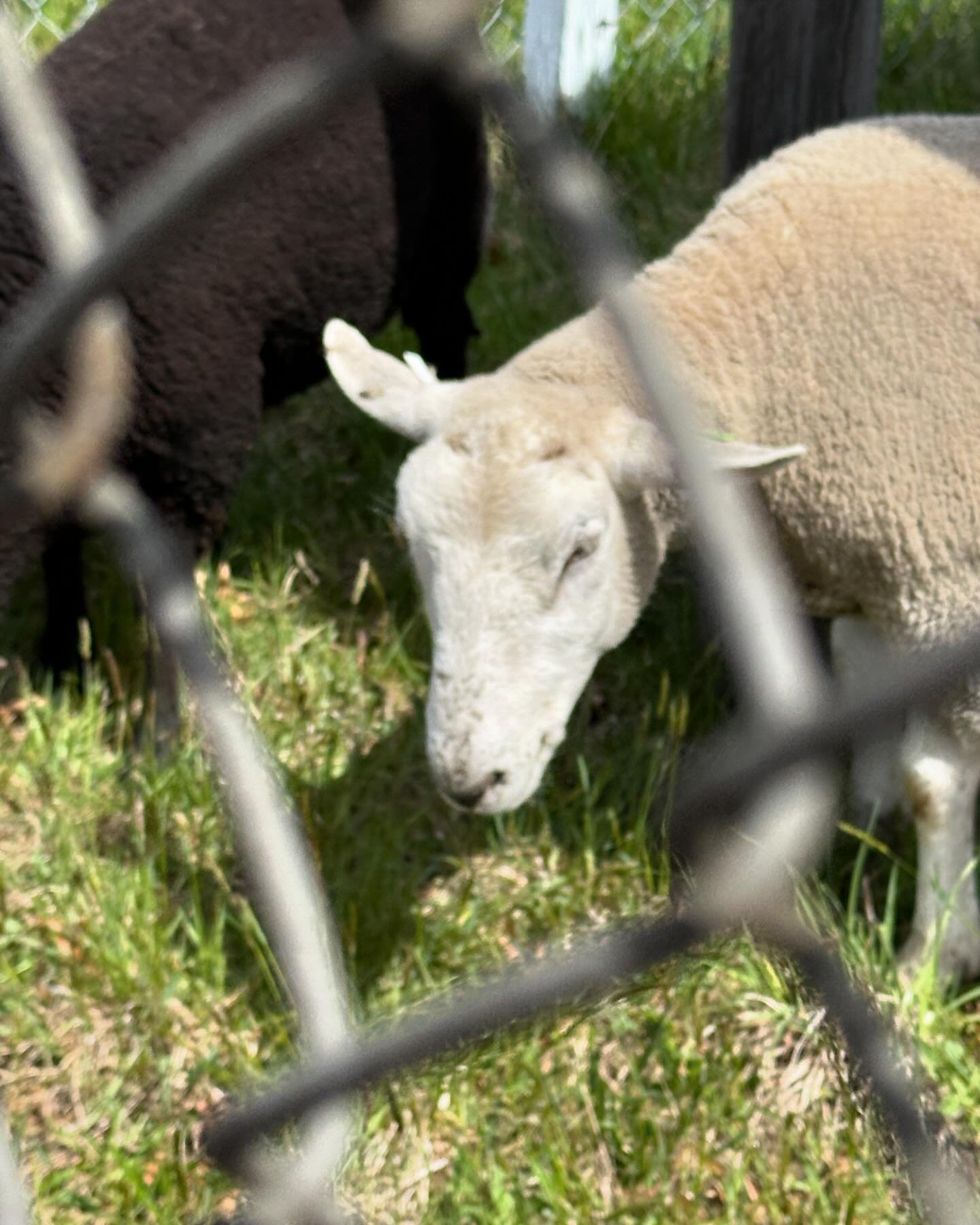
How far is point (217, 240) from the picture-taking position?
3062 mm

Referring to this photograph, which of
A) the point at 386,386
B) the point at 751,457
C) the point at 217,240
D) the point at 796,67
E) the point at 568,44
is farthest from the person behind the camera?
the point at 568,44

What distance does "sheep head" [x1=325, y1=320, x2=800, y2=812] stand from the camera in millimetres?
2293

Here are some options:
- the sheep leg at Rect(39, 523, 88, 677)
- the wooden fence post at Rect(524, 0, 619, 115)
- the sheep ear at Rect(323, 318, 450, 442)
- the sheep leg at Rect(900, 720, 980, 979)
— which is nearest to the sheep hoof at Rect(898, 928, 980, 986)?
the sheep leg at Rect(900, 720, 980, 979)

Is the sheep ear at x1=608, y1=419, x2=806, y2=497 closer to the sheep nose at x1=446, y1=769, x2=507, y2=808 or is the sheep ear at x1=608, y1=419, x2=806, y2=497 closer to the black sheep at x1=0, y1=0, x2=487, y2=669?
the sheep nose at x1=446, y1=769, x2=507, y2=808

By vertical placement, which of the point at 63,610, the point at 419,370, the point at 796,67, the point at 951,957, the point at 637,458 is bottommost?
the point at 951,957

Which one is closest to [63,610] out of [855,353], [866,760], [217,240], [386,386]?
[217,240]

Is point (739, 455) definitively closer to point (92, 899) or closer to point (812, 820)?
point (92, 899)

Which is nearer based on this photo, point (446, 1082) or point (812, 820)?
point (812, 820)

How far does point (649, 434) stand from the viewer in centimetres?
A: 244

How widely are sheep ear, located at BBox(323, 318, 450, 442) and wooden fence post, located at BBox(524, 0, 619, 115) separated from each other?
2593mm

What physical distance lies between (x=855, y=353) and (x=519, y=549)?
0.63 meters

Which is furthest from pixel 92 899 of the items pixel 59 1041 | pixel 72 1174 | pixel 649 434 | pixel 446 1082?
pixel 649 434

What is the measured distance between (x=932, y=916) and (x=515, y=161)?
2163 millimetres

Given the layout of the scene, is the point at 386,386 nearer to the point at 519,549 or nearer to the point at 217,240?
the point at 519,549
